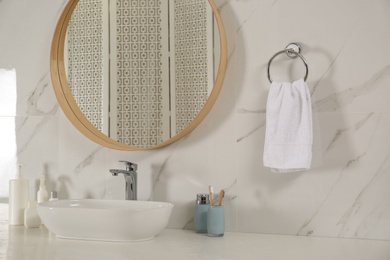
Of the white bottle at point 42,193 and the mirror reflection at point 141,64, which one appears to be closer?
the mirror reflection at point 141,64

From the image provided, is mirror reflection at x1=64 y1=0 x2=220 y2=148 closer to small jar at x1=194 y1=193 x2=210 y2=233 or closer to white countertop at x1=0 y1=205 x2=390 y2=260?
small jar at x1=194 y1=193 x2=210 y2=233

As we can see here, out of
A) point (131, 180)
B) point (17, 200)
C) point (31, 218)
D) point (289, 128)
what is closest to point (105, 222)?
point (131, 180)

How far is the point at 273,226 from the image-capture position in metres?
1.61

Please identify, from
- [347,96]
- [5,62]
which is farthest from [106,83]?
[347,96]

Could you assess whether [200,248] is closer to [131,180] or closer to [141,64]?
[131,180]

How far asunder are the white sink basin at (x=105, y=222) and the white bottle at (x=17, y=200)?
1.00 ft

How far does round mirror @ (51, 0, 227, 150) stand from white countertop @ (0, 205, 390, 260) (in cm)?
42

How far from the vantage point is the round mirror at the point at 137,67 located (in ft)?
5.56

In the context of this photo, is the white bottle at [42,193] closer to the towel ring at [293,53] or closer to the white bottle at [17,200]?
the white bottle at [17,200]

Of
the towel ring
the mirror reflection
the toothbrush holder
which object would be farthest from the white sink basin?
the towel ring

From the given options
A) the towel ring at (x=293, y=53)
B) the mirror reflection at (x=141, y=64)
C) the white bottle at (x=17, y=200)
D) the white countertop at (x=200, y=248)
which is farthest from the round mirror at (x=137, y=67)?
the white countertop at (x=200, y=248)

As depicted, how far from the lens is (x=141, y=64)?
1796 millimetres

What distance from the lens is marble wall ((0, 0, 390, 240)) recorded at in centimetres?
152

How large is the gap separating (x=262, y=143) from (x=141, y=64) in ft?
1.81
